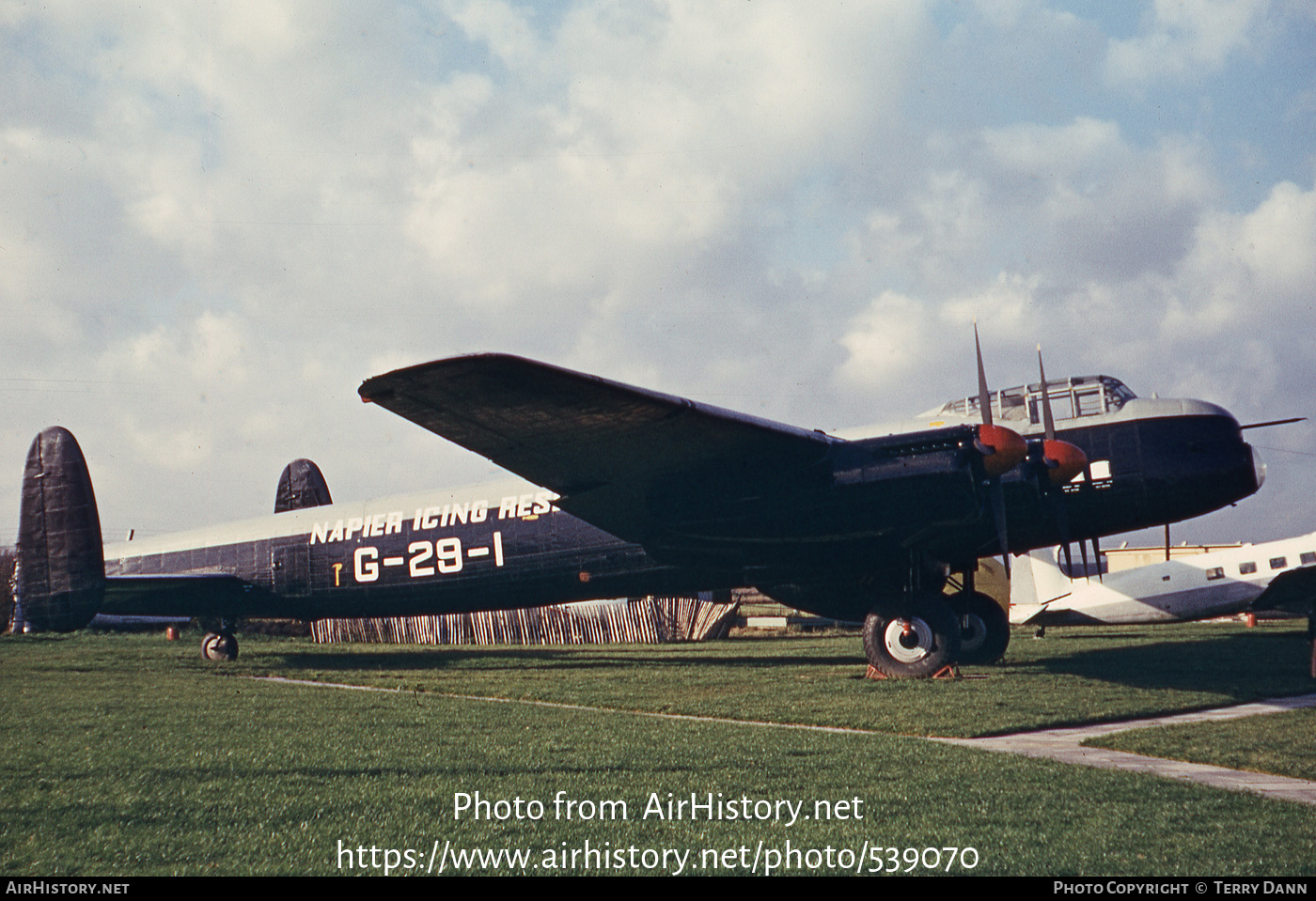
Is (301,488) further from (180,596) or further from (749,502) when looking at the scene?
(749,502)

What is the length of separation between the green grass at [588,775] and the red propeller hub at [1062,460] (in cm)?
310

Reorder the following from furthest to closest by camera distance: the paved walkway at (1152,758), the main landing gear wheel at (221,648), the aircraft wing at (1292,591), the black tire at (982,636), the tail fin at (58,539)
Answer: the main landing gear wheel at (221,648), the aircraft wing at (1292,591), the tail fin at (58,539), the black tire at (982,636), the paved walkway at (1152,758)

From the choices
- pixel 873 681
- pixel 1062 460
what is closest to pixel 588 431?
pixel 873 681

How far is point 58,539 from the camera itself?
65.6ft

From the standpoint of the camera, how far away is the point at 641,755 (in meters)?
7.62

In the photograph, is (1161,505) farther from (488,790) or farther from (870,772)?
(488,790)

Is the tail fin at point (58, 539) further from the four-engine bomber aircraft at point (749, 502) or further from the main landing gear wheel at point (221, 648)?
the main landing gear wheel at point (221, 648)

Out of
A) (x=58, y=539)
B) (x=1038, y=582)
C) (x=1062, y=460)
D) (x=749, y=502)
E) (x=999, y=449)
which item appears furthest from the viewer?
(x=1038, y=582)

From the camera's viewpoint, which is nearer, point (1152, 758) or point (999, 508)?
point (1152, 758)

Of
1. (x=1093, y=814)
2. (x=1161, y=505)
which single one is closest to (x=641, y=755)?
(x=1093, y=814)

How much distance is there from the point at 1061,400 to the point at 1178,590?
1332cm

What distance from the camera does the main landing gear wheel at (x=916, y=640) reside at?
13984 mm

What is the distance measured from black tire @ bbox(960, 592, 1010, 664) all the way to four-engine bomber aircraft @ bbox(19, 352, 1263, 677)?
5 cm

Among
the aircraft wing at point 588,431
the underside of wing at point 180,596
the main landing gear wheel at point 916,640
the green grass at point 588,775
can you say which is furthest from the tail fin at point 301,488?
the main landing gear wheel at point 916,640
